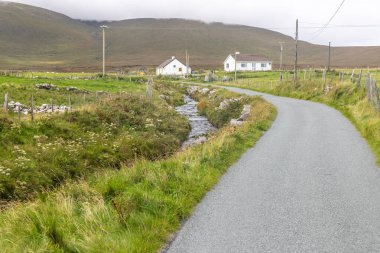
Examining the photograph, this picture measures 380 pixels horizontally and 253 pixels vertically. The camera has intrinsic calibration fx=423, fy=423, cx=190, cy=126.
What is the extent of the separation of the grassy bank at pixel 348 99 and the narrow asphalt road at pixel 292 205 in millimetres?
2132

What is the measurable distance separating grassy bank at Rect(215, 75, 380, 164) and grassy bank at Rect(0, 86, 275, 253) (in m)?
7.04

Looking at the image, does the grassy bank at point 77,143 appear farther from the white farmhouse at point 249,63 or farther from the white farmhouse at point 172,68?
the white farmhouse at point 249,63

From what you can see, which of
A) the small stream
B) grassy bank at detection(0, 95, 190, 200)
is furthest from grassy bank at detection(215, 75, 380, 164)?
grassy bank at detection(0, 95, 190, 200)

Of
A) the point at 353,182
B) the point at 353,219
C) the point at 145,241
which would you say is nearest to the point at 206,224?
the point at 145,241

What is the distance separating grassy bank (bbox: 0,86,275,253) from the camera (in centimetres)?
668

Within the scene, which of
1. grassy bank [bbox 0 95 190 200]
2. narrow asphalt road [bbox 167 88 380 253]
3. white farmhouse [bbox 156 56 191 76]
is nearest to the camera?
narrow asphalt road [bbox 167 88 380 253]

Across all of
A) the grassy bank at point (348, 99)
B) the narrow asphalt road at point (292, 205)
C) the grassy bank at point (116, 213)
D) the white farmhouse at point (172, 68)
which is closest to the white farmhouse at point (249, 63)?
the white farmhouse at point (172, 68)

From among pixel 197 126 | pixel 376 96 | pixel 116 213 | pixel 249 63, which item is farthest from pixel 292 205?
pixel 249 63

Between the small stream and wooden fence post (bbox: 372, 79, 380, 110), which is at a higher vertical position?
wooden fence post (bbox: 372, 79, 380, 110)

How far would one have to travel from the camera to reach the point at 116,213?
25.6ft

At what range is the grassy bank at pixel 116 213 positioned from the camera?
6.68 metres

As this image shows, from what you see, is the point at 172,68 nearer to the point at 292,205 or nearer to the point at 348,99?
the point at 348,99

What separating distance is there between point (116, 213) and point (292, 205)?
149 inches

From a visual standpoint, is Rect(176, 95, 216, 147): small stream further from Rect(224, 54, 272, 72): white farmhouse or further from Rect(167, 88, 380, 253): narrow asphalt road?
Rect(224, 54, 272, 72): white farmhouse
